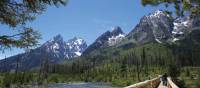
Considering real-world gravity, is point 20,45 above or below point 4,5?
below

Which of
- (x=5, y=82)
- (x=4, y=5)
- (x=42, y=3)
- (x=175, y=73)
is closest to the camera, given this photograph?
(x=4, y=5)

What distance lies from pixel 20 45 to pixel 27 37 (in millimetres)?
495

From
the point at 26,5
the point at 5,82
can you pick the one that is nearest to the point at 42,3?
the point at 26,5

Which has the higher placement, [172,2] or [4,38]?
[172,2]

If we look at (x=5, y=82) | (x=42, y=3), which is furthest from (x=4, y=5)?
(x=5, y=82)

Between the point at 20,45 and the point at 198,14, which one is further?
the point at 198,14

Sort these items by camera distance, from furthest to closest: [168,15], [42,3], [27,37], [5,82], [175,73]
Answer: [5,82] → [175,73] → [168,15] → [27,37] → [42,3]

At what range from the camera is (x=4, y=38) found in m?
15.0

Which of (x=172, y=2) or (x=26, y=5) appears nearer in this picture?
(x=26, y=5)

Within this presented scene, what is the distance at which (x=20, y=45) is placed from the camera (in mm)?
16188

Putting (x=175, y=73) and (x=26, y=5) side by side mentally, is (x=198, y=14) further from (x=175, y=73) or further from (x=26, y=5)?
(x=175, y=73)

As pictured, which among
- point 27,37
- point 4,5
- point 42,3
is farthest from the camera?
point 27,37

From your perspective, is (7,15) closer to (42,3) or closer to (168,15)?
(42,3)

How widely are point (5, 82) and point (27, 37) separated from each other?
123424mm
